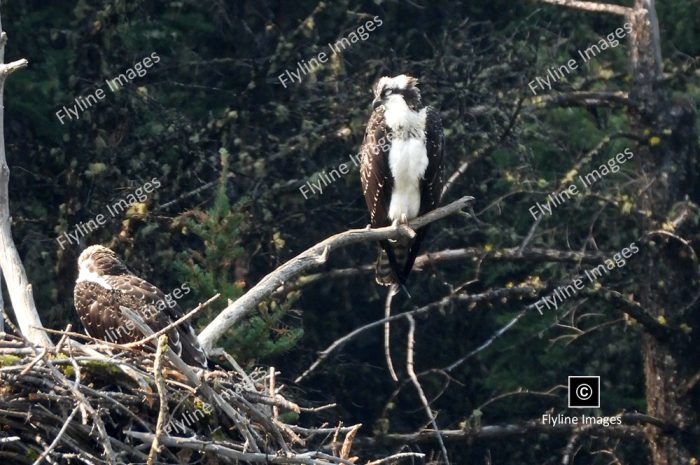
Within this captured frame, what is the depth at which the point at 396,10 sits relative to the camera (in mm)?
14242

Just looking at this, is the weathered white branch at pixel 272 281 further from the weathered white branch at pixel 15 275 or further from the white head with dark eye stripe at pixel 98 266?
the white head with dark eye stripe at pixel 98 266

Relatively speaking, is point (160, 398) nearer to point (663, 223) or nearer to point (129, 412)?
point (129, 412)

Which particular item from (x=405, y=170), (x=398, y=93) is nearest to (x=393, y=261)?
(x=405, y=170)

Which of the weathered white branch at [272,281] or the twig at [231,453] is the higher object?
the weathered white branch at [272,281]

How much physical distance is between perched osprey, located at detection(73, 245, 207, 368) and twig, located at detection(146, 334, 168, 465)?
1.20 meters

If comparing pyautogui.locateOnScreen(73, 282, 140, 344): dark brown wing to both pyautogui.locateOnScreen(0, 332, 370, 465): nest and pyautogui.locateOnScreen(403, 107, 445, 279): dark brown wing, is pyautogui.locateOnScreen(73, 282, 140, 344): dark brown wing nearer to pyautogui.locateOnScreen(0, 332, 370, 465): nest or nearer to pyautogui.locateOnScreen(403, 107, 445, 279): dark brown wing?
pyautogui.locateOnScreen(0, 332, 370, 465): nest

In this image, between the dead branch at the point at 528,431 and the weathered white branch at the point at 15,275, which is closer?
the weathered white branch at the point at 15,275

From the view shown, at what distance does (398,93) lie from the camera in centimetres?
977

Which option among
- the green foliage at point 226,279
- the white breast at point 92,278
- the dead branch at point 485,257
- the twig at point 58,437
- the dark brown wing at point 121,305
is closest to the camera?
the twig at point 58,437

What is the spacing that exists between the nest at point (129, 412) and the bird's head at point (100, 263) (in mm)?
1518

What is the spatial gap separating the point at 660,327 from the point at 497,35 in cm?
312

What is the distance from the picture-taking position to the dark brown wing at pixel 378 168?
9.77 meters

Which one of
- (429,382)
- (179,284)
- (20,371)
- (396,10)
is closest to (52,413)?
(20,371)

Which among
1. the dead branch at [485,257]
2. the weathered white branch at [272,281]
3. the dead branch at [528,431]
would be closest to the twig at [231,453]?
the weathered white branch at [272,281]
